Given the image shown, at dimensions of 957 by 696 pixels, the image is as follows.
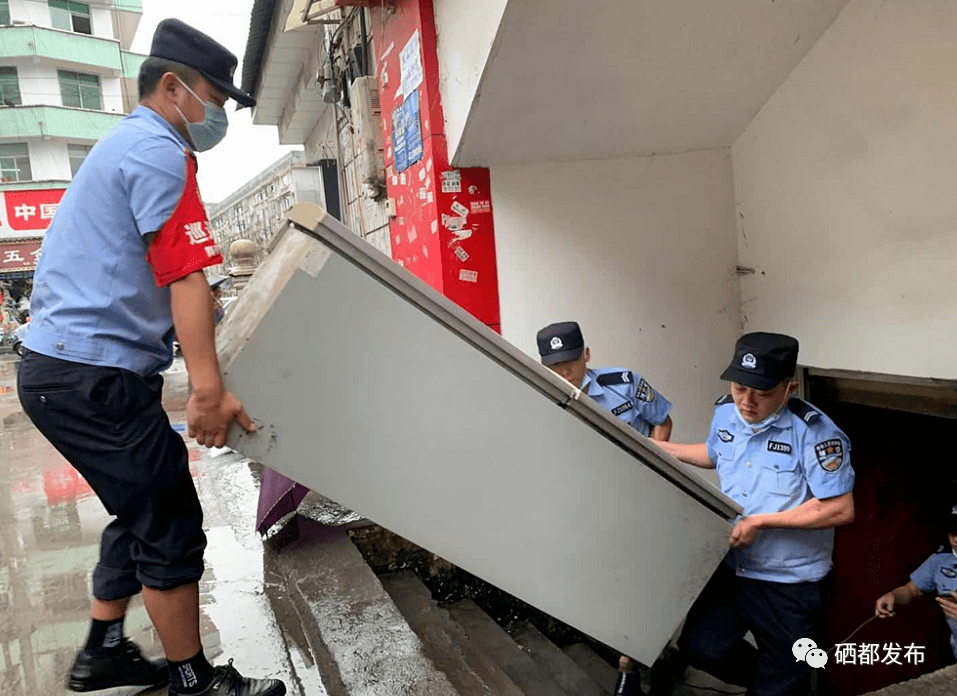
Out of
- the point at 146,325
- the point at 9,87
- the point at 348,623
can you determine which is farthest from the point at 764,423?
the point at 9,87

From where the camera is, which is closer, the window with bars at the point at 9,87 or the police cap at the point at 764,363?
the police cap at the point at 764,363

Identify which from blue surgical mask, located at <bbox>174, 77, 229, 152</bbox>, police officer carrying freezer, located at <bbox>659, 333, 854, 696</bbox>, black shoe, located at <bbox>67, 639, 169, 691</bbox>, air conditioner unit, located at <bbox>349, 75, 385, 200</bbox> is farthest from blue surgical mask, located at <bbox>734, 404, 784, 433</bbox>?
air conditioner unit, located at <bbox>349, 75, 385, 200</bbox>

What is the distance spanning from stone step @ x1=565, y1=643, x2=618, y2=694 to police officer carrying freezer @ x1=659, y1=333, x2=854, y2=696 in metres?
0.88

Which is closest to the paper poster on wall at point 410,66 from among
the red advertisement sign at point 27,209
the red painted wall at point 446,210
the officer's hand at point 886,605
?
the red painted wall at point 446,210

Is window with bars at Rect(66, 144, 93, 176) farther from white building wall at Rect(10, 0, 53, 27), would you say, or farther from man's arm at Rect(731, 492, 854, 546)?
man's arm at Rect(731, 492, 854, 546)

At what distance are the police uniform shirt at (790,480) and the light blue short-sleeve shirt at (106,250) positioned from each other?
2.07 m

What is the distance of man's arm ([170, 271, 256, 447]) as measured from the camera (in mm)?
1451

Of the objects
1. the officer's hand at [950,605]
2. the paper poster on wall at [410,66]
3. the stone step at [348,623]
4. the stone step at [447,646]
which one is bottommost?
the officer's hand at [950,605]

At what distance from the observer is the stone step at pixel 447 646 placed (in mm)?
2264

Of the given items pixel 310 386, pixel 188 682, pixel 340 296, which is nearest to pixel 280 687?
pixel 188 682

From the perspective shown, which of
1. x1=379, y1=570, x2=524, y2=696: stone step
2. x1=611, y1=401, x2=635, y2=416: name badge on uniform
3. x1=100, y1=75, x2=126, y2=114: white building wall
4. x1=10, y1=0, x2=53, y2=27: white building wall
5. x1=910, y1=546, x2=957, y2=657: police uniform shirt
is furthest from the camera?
x1=100, y1=75, x2=126, y2=114: white building wall

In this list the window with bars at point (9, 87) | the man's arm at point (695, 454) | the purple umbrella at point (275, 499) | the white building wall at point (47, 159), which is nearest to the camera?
the man's arm at point (695, 454)

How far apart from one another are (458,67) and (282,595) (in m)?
2.54

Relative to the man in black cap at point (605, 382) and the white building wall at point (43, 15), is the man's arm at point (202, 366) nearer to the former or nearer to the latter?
the man in black cap at point (605, 382)
